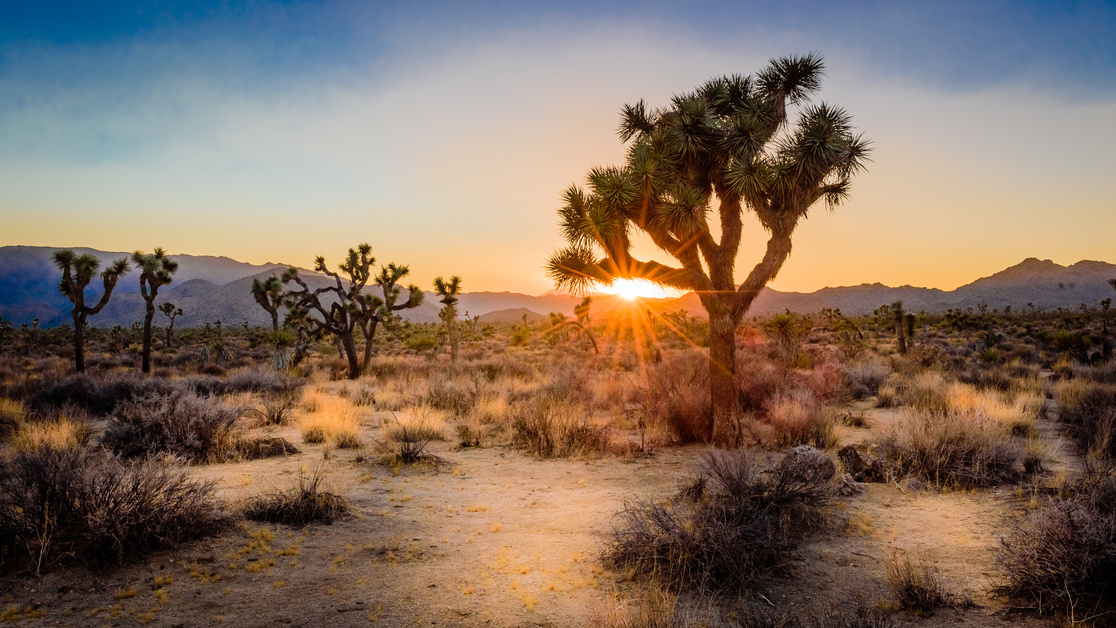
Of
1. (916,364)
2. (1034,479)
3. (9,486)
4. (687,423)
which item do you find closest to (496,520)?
(9,486)

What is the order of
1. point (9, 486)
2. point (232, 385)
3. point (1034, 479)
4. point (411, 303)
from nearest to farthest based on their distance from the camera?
point (9, 486) < point (1034, 479) < point (232, 385) < point (411, 303)

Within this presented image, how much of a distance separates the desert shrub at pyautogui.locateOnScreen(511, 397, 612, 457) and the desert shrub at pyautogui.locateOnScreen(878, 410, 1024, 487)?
15.0 ft

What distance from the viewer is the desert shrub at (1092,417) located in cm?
800

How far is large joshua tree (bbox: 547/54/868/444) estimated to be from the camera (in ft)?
31.3

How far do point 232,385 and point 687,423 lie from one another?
13506 millimetres

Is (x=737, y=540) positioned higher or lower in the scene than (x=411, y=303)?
lower

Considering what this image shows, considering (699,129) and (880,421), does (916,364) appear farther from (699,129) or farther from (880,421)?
(699,129)

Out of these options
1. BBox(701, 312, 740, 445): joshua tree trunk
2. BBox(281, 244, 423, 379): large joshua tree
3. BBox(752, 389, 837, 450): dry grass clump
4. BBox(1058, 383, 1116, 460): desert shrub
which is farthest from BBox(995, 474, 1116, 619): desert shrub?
BBox(281, 244, 423, 379): large joshua tree

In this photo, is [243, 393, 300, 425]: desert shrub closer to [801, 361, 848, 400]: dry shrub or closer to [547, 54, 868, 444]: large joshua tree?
[547, 54, 868, 444]: large joshua tree

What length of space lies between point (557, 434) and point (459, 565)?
4.97 meters

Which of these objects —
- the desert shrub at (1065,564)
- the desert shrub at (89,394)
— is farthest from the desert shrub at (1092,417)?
the desert shrub at (89,394)

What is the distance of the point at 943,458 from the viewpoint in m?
7.43

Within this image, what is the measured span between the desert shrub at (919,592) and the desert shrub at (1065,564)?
1.39 feet

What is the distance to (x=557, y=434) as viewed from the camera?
10070 mm
